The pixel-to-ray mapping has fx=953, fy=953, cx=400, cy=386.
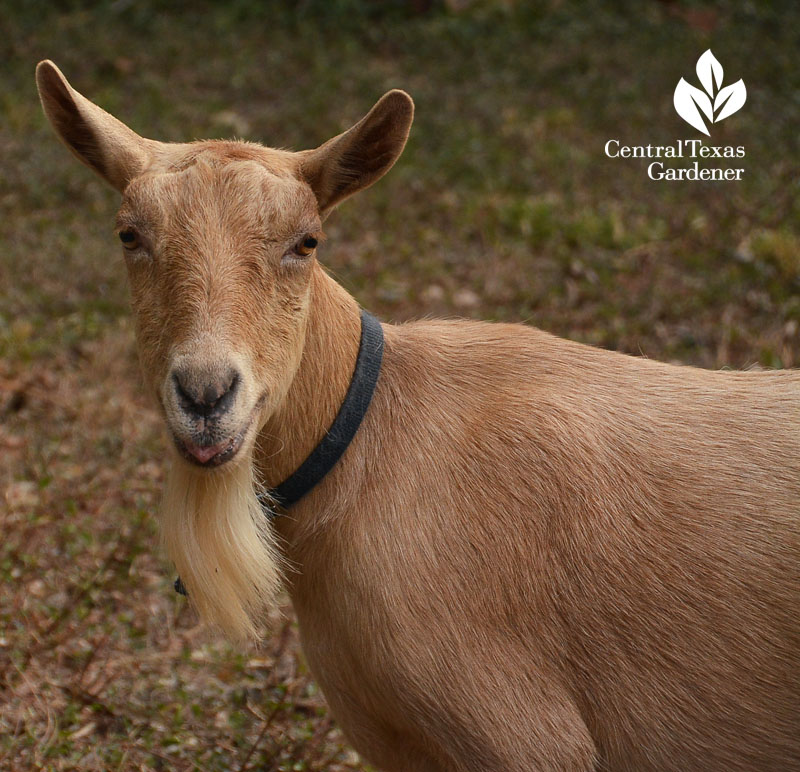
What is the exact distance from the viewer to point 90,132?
3.16 m

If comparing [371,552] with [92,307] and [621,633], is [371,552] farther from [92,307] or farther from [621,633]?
[92,307]

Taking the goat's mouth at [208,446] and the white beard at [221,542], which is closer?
the goat's mouth at [208,446]

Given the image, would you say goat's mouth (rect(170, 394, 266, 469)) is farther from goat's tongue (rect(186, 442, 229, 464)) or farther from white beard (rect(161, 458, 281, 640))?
white beard (rect(161, 458, 281, 640))

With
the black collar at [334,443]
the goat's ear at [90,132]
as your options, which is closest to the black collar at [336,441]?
the black collar at [334,443]

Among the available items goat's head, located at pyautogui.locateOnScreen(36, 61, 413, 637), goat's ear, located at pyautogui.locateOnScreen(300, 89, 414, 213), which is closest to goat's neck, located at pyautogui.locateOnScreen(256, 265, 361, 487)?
goat's head, located at pyautogui.locateOnScreen(36, 61, 413, 637)

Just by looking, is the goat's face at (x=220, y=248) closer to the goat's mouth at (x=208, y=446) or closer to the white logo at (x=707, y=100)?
the goat's mouth at (x=208, y=446)

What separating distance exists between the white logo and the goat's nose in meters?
8.22

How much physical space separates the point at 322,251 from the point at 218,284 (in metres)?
5.61

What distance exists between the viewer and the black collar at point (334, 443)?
10.3 feet

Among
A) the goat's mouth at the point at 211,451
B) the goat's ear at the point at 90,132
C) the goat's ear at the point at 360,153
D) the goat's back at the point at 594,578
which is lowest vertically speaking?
the goat's back at the point at 594,578

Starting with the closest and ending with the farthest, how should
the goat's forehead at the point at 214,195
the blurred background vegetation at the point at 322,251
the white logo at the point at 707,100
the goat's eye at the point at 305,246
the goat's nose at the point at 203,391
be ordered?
the goat's nose at the point at 203,391, the goat's forehead at the point at 214,195, the goat's eye at the point at 305,246, the blurred background vegetation at the point at 322,251, the white logo at the point at 707,100

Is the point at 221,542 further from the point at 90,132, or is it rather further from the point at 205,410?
the point at 90,132

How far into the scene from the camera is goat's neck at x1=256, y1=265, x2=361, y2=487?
10.4 feet

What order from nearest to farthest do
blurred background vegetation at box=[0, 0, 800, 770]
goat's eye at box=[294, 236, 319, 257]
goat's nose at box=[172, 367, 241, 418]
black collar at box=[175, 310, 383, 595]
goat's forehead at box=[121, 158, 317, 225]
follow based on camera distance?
goat's nose at box=[172, 367, 241, 418] → goat's forehead at box=[121, 158, 317, 225] → goat's eye at box=[294, 236, 319, 257] → black collar at box=[175, 310, 383, 595] → blurred background vegetation at box=[0, 0, 800, 770]
